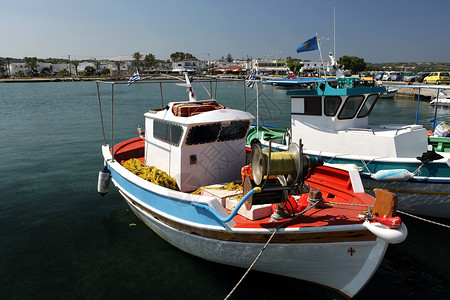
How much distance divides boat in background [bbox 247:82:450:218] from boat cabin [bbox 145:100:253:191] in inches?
93.2

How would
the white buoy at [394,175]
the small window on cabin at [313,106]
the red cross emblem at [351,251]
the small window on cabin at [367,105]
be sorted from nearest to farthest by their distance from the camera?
the red cross emblem at [351,251]
the white buoy at [394,175]
the small window on cabin at [367,105]
the small window on cabin at [313,106]

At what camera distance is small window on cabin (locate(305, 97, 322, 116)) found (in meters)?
11.2

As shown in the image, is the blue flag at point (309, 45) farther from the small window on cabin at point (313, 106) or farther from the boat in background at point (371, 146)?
the small window on cabin at point (313, 106)

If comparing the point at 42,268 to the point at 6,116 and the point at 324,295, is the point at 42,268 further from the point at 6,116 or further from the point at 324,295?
the point at 6,116

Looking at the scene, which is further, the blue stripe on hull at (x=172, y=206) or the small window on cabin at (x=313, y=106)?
the small window on cabin at (x=313, y=106)

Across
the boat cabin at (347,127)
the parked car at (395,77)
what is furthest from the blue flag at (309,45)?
the parked car at (395,77)

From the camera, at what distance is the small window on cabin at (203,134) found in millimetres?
7246

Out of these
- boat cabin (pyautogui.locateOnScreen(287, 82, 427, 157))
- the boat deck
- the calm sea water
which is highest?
boat cabin (pyautogui.locateOnScreen(287, 82, 427, 157))

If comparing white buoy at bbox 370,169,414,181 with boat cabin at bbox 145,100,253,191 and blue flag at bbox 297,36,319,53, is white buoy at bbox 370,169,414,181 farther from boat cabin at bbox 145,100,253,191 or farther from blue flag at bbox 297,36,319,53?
blue flag at bbox 297,36,319,53

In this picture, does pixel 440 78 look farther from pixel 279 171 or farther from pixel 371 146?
pixel 279 171

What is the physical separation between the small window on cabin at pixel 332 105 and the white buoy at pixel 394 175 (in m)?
2.75

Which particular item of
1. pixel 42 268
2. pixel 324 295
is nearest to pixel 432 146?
pixel 324 295

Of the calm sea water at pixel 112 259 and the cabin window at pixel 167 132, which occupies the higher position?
the cabin window at pixel 167 132

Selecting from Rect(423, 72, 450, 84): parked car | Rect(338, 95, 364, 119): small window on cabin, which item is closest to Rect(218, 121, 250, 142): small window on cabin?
Rect(338, 95, 364, 119): small window on cabin
